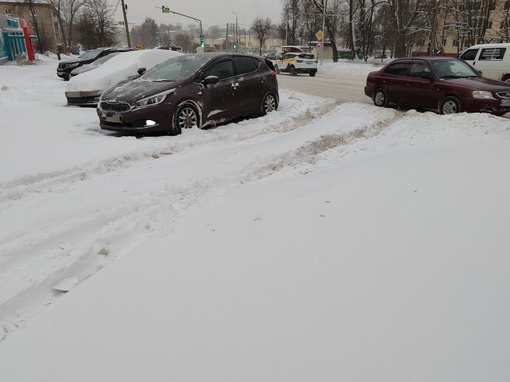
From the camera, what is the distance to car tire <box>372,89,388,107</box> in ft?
36.7

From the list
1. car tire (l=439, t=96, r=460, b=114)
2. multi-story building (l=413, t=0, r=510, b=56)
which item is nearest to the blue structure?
car tire (l=439, t=96, r=460, b=114)

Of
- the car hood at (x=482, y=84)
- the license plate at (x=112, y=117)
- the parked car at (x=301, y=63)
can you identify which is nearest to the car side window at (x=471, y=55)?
the car hood at (x=482, y=84)

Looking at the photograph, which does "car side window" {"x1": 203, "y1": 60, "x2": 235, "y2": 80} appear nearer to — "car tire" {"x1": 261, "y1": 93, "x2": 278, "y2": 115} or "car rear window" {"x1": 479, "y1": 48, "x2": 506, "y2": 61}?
"car tire" {"x1": 261, "y1": 93, "x2": 278, "y2": 115}

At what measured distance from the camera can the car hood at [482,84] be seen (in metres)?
8.70

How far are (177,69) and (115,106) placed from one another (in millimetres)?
1801

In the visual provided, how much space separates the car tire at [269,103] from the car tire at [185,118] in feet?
7.51

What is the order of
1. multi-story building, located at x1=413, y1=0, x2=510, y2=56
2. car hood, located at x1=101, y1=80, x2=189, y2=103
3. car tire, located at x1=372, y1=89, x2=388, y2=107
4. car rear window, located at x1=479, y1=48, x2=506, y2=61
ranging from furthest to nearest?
multi-story building, located at x1=413, y1=0, x2=510, y2=56 → car rear window, located at x1=479, y1=48, x2=506, y2=61 → car tire, located at x1=372, y1=89, x2=388, y2=107 → car hood, located at x1=101, y1=80, x2=189, y2=103

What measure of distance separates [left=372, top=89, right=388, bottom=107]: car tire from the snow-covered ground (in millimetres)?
5612

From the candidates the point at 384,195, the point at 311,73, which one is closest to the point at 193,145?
the point at 384,195

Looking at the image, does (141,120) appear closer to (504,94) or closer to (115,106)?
(115,106)

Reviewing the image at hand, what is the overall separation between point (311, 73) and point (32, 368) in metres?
26.4

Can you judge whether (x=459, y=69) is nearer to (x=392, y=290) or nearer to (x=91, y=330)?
(x=392, y=290)

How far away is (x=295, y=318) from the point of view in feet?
7.57

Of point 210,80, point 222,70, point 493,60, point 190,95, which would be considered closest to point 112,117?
point 190,95
